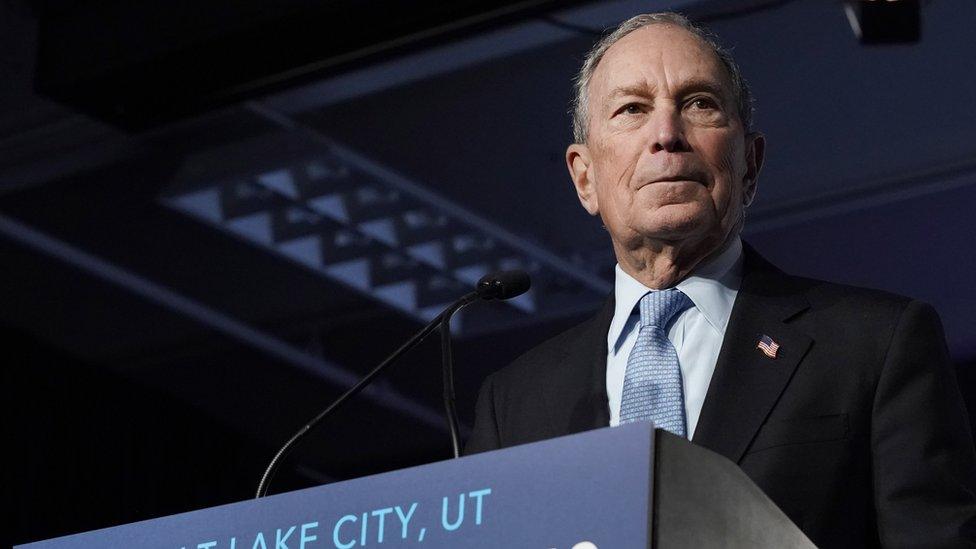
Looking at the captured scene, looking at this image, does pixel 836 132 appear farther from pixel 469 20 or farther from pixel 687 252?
pixel 687 252

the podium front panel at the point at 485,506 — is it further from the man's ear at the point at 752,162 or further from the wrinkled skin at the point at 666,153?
the man's ear at the point at 752,162

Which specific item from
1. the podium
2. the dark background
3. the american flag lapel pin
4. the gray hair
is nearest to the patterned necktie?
the american flag lapel pin

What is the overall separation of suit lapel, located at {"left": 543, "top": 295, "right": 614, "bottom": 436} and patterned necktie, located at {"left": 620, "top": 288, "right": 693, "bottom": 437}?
6cm

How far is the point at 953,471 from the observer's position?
1591 millimetres

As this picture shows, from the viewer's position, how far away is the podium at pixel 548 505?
1092 millimetres

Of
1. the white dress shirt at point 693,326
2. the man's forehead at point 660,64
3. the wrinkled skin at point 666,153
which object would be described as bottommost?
the white dress shirt at point 693,326

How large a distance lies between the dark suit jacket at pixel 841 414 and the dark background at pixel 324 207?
1949mm

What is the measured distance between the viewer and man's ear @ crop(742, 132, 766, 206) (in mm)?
Result: 2066

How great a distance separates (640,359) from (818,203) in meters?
2.33

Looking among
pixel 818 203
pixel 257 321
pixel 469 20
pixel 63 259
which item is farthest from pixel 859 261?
pixel 63 259

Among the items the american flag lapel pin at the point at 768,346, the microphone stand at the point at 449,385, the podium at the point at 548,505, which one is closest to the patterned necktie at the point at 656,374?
the american flag lapel pin at the point at 768,346

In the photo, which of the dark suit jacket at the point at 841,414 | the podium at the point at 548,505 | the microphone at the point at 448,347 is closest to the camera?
the podium at the point at 548,505

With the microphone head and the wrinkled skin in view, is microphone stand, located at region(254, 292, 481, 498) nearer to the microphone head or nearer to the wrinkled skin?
the microphone head

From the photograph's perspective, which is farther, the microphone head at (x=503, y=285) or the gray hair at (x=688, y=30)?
the gray hair at (x=688, y=30)
